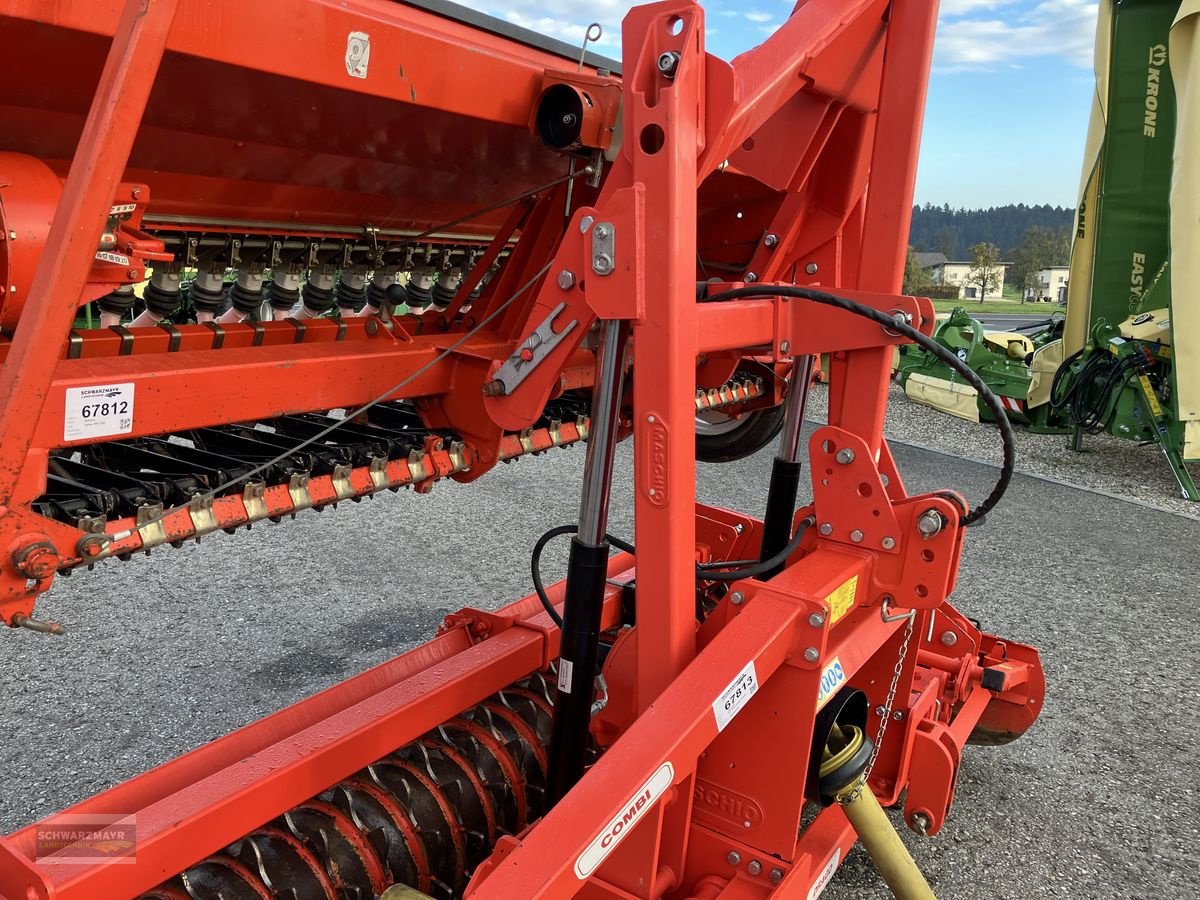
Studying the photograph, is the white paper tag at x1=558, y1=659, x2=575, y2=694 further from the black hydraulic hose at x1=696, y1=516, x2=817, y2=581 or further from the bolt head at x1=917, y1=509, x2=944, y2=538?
the bolt head at x1=917, y1=509, x2=944, y2=538

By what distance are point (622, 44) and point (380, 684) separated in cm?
160

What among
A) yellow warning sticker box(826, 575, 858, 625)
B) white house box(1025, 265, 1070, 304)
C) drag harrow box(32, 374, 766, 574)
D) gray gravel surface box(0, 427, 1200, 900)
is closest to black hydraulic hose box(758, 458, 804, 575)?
yellow warning sticker box(826, 575, 858, 625)

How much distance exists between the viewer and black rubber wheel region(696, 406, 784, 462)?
4312mm

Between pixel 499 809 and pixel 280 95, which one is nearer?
pixel 280 95

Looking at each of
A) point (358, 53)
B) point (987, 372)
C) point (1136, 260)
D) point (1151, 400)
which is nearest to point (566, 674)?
point (358, 53)

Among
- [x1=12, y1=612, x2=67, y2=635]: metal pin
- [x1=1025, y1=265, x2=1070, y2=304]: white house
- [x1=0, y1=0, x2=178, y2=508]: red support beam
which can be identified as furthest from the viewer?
[x1=1025, y1=265, x2=1070, y2=304]: white house

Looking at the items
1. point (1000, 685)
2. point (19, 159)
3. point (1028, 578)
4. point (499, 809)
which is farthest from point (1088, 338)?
point (19, 159)

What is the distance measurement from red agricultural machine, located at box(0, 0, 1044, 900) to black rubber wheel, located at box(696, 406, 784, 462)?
157cm

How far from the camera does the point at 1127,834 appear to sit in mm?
2848

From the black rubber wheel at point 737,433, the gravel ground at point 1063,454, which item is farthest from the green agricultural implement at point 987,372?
the black rubber wheel at point 737,433

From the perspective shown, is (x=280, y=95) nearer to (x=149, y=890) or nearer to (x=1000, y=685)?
(x=149, y=890)

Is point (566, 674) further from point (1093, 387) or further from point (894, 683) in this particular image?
point (1093, 387)

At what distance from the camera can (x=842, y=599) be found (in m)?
1.99

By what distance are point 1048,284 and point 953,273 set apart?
9.34m
